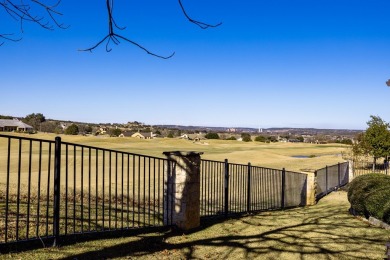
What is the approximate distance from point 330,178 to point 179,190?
497 inches

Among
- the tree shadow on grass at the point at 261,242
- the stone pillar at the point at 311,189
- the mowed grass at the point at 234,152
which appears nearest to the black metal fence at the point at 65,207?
the tree shadow on grass at the point at 261,242

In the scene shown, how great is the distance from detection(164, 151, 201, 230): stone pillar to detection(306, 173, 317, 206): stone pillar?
8.17 m

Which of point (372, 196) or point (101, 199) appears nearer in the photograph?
point (372, 196)

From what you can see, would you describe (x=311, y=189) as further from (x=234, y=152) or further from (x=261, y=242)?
(x=234, y=152)

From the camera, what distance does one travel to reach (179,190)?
22.0ft

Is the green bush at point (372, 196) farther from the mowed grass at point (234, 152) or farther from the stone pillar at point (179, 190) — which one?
the mowed grass at point (234, 152)

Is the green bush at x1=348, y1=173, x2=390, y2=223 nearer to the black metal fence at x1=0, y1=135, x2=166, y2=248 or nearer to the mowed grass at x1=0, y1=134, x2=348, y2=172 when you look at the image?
the black metal fence at x1=0, y1=135, x2=166, y2=248

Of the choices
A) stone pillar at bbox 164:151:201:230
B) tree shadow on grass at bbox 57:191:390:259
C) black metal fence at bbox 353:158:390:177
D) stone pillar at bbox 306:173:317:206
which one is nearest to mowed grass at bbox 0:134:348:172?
black metal fence at bbox 353:158:390:177

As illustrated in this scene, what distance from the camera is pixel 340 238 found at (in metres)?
6.62

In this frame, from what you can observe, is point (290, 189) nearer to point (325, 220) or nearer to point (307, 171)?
point (307, 171)

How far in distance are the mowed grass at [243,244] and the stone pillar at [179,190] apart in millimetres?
259

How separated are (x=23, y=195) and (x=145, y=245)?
234 inches

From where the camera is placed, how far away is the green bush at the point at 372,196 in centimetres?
794

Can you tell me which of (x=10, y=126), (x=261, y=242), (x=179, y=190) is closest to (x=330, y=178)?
(x=261, y=242)
